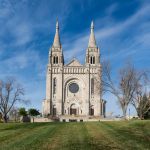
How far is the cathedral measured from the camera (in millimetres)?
84312

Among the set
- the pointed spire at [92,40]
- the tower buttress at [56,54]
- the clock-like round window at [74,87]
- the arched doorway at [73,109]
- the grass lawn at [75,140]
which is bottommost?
the grass lawn at [75,140]

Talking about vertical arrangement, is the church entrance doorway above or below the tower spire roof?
below

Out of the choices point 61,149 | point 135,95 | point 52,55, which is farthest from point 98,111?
point 61,149

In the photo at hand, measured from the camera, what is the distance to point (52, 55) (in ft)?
291

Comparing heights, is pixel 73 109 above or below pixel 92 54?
below

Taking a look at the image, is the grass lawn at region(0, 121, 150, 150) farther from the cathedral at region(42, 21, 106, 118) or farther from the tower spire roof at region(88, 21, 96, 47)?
the tower spire roof at region(88, 21, 96, 47)

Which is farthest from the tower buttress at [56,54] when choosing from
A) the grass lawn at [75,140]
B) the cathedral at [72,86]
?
the grass lawn at [75,140]

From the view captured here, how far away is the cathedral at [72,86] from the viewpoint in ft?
277

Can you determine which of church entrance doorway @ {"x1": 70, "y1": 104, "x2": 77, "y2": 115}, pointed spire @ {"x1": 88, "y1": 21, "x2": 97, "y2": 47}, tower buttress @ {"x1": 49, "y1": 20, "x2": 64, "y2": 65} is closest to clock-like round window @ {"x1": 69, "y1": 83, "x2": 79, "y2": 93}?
church entrance doorway @ {"x1": 70, "y1": 104, "x2": 77, "y2": 115}

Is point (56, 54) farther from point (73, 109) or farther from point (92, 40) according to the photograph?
point (73, 109)

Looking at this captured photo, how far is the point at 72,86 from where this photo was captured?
87.6 metres

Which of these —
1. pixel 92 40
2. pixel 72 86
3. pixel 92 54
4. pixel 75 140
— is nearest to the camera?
pixel 75 140

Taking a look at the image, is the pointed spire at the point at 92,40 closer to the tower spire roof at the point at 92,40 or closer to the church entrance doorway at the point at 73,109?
the tower spire roof at the point at 92,40

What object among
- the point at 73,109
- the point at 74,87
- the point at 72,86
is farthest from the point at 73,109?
the point at 72,86
